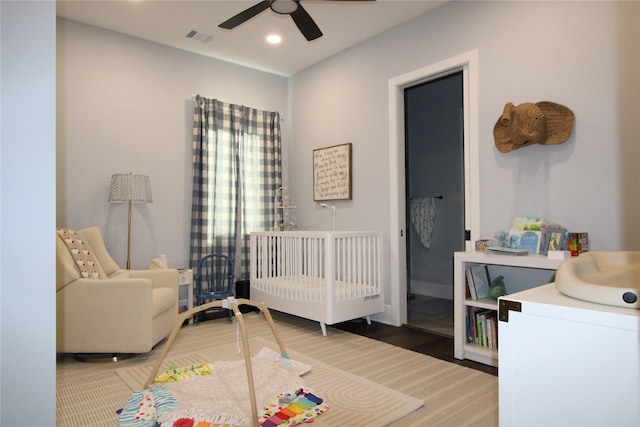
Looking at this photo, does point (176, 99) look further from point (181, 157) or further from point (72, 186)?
point (72, 186)

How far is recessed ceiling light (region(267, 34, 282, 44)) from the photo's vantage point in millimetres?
3783

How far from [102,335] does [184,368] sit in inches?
26.3

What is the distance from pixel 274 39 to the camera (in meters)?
3.85

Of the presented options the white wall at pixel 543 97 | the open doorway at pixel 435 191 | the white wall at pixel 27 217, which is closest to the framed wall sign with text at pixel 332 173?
the white wall at pixel 543 97

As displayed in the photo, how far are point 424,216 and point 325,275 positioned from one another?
6.67 ft

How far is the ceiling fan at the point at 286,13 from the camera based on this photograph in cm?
251

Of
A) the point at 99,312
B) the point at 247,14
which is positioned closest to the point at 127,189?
the point at 99,312

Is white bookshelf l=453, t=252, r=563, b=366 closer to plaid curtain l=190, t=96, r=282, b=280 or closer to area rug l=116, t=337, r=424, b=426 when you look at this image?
area rug l=116, t=337, r=424, b=426

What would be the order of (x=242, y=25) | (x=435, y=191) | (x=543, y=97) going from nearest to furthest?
(x=543, y=97) < (x=242, y=25) < (x=435, y=191)

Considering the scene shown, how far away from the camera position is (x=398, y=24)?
356 centimetres

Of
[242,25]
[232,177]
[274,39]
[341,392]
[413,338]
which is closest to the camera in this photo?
[341,392]

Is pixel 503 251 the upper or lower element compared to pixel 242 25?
lower

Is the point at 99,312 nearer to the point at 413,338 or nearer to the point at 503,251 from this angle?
the point at 413,338

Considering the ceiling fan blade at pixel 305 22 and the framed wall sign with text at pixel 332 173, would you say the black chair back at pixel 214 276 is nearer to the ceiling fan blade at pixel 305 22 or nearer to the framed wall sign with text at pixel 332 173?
the framed wall sign with text at pixel 332 173
